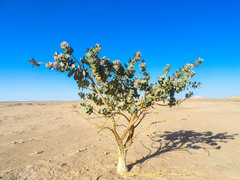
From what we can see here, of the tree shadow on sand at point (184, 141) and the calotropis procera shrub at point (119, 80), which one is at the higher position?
the calotropis procera shrub at point (119, 80)

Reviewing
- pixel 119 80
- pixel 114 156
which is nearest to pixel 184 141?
pixel 114 156

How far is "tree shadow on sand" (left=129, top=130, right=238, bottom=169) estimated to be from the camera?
8141 mm

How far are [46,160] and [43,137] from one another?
391 cm

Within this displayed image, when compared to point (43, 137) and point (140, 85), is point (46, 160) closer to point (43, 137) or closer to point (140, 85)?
point (43, 137)

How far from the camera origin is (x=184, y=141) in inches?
372

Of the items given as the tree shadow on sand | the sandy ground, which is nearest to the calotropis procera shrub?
the sandy ground

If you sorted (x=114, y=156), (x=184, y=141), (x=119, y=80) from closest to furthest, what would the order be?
1. (x=119, y=80)
2. (x=114, y=156)
3. (x=184, y=141)

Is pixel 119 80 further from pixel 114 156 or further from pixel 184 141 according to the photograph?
pixel 184 141

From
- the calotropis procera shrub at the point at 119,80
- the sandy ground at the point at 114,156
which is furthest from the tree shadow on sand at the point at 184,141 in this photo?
the calotropis procera shrub at the point at 119,80

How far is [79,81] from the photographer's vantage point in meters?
4.38

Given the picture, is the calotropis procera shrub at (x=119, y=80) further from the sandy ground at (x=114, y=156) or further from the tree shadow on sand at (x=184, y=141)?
the tree shadow on sand at (x=184, y=141)

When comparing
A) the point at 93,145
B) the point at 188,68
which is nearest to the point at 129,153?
the point at 93,145

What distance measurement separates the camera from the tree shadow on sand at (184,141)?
814 centimetres

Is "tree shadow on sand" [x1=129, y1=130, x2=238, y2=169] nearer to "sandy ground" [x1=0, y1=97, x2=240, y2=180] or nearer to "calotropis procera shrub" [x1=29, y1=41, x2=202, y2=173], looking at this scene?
"sandy ground" [x1=0, y1=97, x2=240, y2=180]
